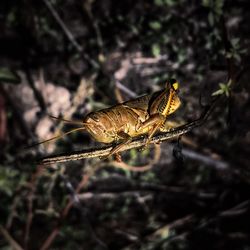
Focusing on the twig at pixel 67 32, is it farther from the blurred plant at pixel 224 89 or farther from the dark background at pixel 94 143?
the blurred plant at pixel 224 89

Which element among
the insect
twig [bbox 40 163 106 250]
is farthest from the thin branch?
the insect

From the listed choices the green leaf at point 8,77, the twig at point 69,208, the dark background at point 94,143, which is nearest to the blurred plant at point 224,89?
the dark background at point 94,143

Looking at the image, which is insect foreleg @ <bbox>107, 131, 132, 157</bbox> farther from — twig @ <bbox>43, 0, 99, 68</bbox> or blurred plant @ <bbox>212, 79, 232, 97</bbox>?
twig @ <bbox>43, 0, 99, 68</bbox>

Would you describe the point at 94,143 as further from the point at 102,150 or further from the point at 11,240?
the point at 102,150

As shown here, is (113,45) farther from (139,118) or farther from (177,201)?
(139,118)

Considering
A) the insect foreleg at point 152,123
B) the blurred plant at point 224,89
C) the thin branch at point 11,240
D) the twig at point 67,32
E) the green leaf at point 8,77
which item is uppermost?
the twig at point 67,32
